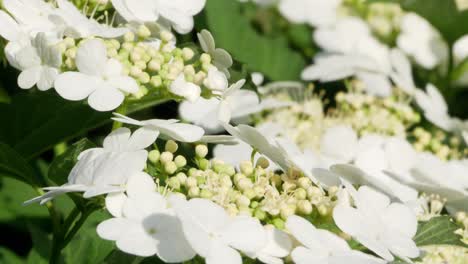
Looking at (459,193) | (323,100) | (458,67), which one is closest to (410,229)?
(459,193)

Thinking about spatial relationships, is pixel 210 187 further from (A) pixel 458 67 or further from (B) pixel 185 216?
(A) pixel 458 67

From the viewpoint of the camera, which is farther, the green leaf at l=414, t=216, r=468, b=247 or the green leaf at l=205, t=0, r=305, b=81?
the green leaf at l=205, t=0, r=305, b=81

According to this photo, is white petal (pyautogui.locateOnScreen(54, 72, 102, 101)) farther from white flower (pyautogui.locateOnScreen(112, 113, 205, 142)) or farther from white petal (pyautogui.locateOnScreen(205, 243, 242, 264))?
white petal (pyautogui.locateOnScreen(205, 243, 242, 264))

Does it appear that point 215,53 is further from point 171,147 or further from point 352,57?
point 352,57

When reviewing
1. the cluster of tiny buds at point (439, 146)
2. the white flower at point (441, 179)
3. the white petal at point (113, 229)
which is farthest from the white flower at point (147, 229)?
the cluster of tiny buds at point (439, 146)

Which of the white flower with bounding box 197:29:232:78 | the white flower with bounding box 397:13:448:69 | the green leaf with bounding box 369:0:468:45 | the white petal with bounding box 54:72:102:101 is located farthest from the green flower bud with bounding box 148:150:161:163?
the white flower with bounding box 397:13:448:69

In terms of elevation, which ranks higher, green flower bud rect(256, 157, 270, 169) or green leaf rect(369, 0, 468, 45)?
green flower bud rect(256, 157, 270, 169)
